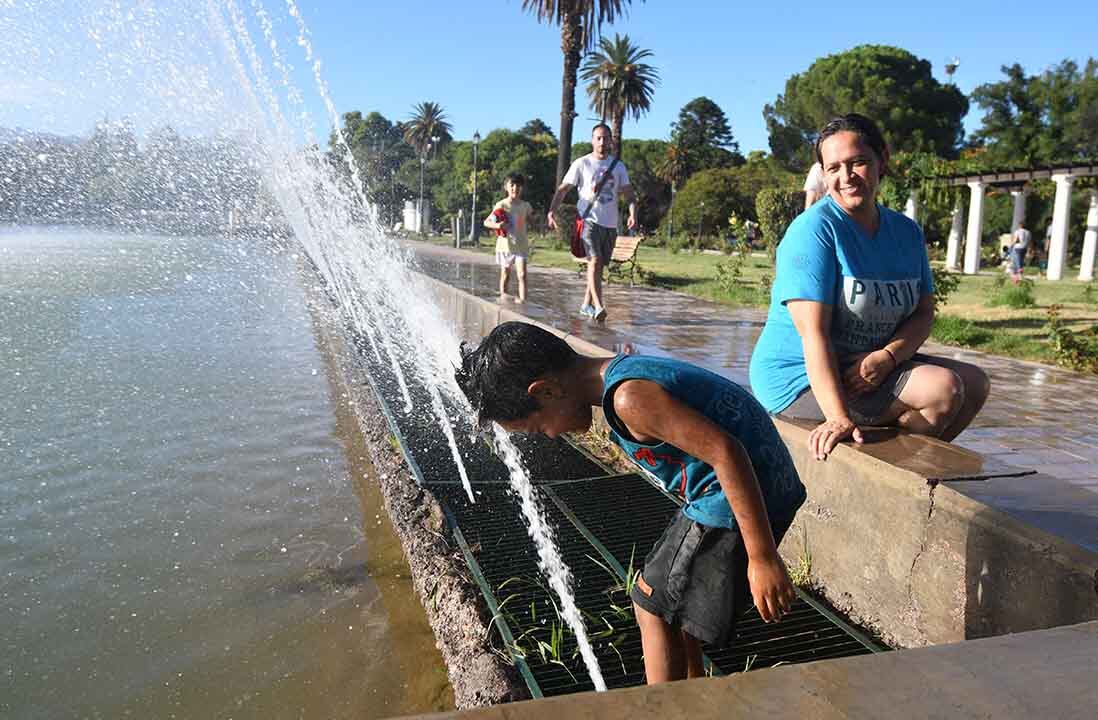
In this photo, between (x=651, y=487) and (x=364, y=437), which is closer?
(x=651, y=487)

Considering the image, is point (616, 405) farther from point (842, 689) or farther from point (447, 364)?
point (447, 364)

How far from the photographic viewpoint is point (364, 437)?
6391mm

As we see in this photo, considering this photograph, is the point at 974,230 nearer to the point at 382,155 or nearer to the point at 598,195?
the point at 598,195

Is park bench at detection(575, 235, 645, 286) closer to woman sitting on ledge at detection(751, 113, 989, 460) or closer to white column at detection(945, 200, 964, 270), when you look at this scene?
woman sitting on ledge at detection(751, 113, 989, 460)

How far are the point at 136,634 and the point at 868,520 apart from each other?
280cm

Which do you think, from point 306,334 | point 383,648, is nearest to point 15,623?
point 383,648

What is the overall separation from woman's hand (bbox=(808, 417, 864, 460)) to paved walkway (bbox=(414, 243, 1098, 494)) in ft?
1.65

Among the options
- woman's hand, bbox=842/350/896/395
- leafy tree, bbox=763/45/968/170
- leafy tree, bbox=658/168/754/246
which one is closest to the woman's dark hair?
woman's hand, bbox=842/350/896/395

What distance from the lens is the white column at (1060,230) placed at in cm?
2730

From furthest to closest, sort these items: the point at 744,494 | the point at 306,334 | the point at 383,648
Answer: the point at 306,334, the point at 383,648, the point at 744,494

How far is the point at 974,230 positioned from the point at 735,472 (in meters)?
29.9

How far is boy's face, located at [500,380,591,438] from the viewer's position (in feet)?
7.25

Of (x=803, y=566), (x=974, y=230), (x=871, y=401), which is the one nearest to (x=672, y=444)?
(x=871, y=401)

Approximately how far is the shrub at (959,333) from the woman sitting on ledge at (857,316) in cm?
662
